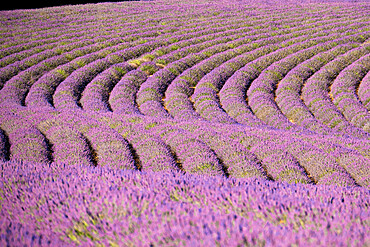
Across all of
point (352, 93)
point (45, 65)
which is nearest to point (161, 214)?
point (352, 93)

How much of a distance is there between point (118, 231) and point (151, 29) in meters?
21.3

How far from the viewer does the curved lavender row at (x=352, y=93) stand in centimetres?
1057

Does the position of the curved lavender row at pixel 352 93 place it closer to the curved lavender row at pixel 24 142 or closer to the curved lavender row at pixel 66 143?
the curved lavender row at pixel 66 143

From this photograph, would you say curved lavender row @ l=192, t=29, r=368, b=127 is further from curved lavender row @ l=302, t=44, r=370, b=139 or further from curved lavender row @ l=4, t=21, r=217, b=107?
curved lavender row @ l=4, t=21, r=217, b=107

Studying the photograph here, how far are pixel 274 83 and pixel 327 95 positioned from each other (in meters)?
2.65

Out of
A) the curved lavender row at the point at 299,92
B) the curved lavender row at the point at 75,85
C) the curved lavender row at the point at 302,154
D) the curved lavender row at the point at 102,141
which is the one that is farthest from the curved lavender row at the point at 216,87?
the curved lavender row at the point at 75,85

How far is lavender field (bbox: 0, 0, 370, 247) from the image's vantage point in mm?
1992

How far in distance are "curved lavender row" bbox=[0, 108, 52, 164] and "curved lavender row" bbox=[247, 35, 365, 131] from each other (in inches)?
305

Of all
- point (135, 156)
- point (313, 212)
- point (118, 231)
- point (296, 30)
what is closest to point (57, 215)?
point (118, 231)

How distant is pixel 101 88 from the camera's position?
13.0m

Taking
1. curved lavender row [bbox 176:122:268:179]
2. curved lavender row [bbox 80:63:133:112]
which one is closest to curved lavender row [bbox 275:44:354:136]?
curved lavender row [bbox 176:122:268:179]

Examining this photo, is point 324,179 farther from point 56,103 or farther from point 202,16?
point 202,16

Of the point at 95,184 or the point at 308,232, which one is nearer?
the point at 308,232

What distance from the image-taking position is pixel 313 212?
2180mm
